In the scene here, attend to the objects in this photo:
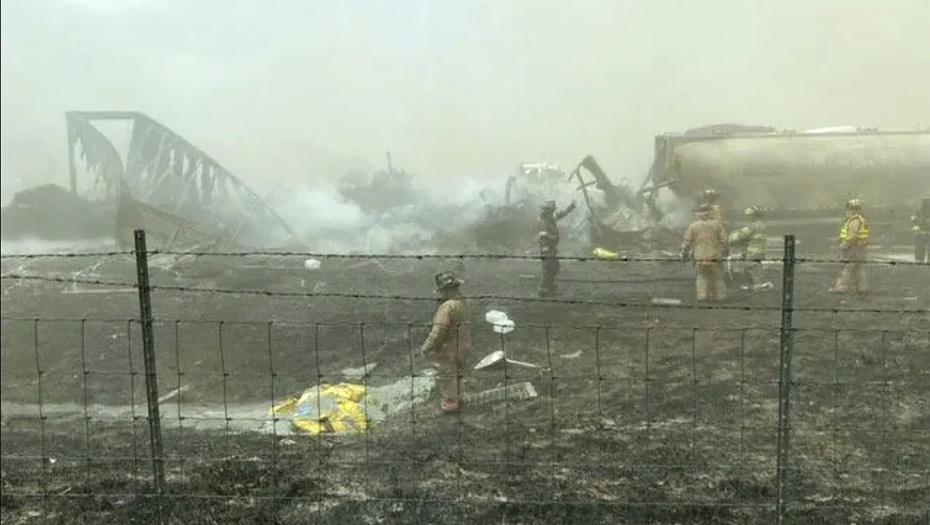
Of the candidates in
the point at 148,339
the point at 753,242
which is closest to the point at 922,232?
the point at 753,242

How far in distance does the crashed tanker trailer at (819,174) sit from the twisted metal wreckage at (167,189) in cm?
772

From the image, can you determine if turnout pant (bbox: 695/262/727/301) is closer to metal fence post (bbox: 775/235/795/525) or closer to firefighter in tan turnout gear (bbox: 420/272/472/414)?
firefighter in tan turnout gear (bbox: 420/272/472/414)

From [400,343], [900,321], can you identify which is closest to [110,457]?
[400,343]

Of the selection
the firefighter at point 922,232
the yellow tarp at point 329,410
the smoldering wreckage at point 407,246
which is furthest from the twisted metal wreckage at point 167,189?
the firefighter at point 922,232

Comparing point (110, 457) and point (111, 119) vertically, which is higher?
point (111, 119)

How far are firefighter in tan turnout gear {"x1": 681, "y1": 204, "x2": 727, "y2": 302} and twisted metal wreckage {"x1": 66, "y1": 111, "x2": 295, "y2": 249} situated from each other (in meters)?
5.97

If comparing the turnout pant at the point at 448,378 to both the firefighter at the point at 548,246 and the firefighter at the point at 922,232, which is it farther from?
the firefighter at the point at 922,232

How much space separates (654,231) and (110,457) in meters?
11.2

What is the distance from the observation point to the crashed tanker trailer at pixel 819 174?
1500cm

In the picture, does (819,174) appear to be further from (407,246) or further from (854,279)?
(407,246)

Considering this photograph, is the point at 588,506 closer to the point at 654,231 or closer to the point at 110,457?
the point at 110,457

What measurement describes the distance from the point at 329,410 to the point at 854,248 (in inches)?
276

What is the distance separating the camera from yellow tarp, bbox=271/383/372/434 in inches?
217

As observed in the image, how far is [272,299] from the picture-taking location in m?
10.1
